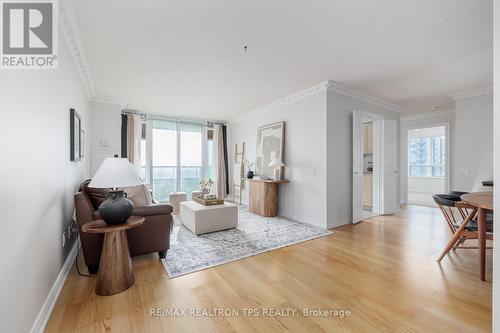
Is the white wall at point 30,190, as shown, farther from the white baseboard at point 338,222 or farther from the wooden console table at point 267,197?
the white baseboard at point 338,222

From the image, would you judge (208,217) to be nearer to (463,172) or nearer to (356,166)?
(356,166)

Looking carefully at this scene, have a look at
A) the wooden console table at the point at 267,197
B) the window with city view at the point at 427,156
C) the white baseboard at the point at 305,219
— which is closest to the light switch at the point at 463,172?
the white baseboard at the point at 305,219

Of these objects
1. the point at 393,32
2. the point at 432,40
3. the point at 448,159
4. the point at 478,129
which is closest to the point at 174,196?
the point at 393,32

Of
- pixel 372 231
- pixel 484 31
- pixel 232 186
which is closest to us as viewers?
pixel 484 31

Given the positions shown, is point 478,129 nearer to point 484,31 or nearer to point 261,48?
point 484,31

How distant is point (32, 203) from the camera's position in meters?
1.46

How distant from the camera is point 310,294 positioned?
6.28 feet

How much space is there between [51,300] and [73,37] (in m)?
2.57

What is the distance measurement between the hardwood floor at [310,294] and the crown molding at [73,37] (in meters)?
2.52

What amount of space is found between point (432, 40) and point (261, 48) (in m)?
1.97

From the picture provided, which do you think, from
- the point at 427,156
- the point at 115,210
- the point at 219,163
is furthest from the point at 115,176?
the point at 427,156

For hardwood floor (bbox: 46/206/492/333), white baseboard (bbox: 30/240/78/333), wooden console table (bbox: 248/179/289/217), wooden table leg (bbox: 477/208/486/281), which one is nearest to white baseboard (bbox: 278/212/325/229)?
wooden console table (bbox: 248/179/289/217)

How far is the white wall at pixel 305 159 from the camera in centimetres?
389

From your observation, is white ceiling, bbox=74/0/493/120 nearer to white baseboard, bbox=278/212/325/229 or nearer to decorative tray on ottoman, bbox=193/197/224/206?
decorative tray on ottoman, bbox=193/197/224/206
